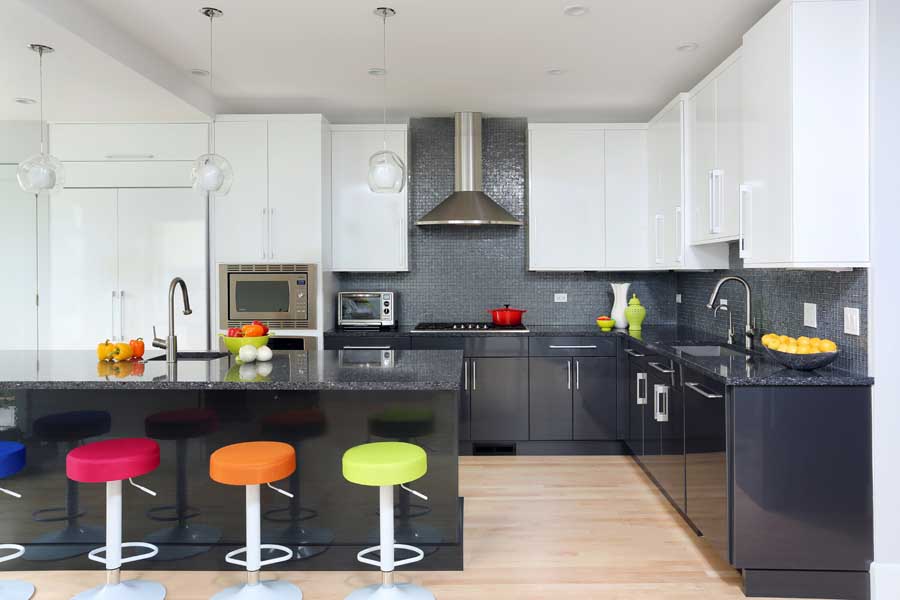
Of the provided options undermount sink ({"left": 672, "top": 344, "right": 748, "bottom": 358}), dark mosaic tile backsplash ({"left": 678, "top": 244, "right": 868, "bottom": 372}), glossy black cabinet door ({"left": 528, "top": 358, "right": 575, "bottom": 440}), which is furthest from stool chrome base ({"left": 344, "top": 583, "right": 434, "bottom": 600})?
glossy black cabinet door ({"left": 528, "top": 358, "right": 575, "bottom": 440})

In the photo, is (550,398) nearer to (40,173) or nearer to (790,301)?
(790,301)

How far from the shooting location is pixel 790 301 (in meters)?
3.33

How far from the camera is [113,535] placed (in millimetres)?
2578

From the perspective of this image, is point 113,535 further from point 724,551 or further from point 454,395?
point 724,551

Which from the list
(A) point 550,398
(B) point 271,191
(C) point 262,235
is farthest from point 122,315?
(A) point 550,398

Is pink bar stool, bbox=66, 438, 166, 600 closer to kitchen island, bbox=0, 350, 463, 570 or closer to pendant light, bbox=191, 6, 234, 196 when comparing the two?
kitchen island, bbox=0, 350, 463, 570

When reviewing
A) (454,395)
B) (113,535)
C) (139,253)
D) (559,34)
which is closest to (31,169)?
(139,253)

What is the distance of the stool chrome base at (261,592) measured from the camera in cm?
259

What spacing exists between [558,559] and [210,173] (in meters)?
2.47

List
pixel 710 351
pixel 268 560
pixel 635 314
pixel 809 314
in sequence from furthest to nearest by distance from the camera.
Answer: pixel 635 314 < pixel 710 351 < pixel 809 314 < pixel 268 560

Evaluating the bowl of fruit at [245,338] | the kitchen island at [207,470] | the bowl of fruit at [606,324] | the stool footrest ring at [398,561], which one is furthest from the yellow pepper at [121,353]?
the bowl of fruit at [606,324]

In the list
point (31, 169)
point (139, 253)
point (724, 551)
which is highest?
point (31, 169)

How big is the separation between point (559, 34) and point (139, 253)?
10.5 feet

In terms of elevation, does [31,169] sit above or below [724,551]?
above
